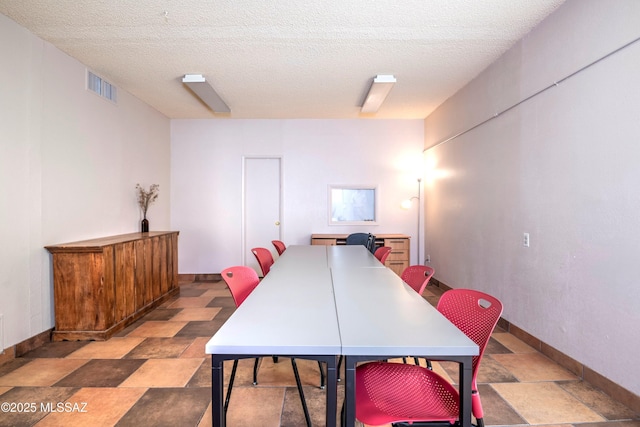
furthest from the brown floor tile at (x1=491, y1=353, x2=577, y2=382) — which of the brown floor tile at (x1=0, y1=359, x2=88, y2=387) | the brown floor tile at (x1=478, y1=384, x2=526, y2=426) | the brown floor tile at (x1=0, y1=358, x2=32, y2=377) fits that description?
the brown floor tile at (x1=0, y1=358, x2=32, y2=377)

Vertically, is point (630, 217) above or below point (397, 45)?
below

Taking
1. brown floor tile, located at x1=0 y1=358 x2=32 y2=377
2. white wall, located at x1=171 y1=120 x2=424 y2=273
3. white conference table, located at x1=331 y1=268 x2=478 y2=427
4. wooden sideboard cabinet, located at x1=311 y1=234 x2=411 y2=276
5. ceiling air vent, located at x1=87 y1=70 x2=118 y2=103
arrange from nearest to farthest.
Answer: white conference table, located at x1=331 y1=268 x2=478 y2=427 < brown floor tile, located at x1=0 y1=358 x2=32 y2=377 < ceiling air vent, located at x1=87 y1=70 x2=118 y2=103 < wooden sideboard cabinet, located at x1=311 y1=234 x2=411 y2=276 < white wall, located at x1=171 y1=120 x2=424 y2=273

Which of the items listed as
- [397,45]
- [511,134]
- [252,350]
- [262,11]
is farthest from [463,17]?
[252,350]

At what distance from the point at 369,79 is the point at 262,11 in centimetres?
190

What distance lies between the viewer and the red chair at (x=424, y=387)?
4.41 feet

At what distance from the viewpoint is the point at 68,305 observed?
131 inches

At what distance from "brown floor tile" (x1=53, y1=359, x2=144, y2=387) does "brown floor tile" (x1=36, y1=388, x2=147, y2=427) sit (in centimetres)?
12

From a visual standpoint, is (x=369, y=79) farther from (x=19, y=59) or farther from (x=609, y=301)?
(x=19, y=59)

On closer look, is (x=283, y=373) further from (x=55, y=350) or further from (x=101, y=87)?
(x=101, y=87)

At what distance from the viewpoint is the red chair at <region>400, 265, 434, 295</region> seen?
7.21ft

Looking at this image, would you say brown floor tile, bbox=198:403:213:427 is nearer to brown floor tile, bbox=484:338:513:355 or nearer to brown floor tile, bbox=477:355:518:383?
brown floor tile, bbox=477:355:518:383

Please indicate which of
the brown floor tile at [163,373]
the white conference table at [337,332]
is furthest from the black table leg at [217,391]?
the brown floor tile at [163,373]

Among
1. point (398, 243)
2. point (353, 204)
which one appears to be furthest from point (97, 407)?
point (353, 204)

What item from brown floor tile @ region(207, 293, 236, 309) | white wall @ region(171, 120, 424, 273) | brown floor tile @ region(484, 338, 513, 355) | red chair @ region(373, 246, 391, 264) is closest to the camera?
brown floor tile @ region(484, 338, 513, 355)
